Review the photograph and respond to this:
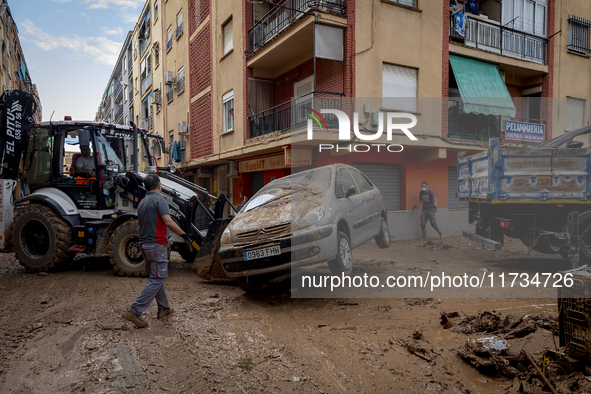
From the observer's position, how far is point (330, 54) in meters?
10.9

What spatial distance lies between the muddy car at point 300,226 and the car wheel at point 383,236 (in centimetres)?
63

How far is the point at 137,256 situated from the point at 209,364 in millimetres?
4492

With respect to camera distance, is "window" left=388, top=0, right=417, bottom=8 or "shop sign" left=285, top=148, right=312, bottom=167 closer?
"shop sign" left=285, top=148, right=312, bottom=167

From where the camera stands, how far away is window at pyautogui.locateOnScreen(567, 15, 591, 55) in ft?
53.3

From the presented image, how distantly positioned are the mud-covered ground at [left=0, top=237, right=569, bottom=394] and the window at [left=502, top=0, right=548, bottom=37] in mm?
13367

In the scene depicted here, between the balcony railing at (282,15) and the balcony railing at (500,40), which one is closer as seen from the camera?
the balcony railing at (282,15)

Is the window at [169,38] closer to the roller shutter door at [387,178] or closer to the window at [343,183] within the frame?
the roller shutter door at [387,178]

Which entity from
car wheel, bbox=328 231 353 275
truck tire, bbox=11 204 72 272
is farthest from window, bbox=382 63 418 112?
truck tire, bbox=11 204 72 272

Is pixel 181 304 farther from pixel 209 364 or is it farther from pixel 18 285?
pixel 18 285

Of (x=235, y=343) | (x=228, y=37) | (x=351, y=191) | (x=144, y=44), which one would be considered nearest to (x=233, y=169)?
(x=228, y=37)

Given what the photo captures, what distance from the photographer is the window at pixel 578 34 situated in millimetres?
16250

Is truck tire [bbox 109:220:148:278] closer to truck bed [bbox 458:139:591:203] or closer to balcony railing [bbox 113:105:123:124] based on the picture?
truck bed [bbox 458:139:591:203]

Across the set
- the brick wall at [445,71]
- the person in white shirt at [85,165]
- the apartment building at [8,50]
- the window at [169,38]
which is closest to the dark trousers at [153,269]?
the person in white shirt at [85,165]

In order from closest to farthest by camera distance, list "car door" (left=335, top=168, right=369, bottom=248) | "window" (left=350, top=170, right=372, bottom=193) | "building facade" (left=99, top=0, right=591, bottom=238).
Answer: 1. "car door" (left=335, top=168, right=369, bottom=248)
2. "window" (left=350, top=170, right=372, bottom=193)
3. "building facade" (left=99, top=0, right=591, bottom=238)
